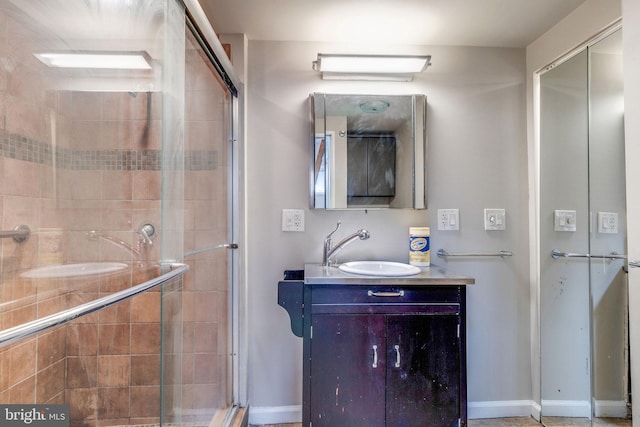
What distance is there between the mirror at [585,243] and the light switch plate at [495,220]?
0.20 meters

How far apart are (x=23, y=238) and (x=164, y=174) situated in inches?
24.1

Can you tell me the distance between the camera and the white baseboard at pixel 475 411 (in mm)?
1758

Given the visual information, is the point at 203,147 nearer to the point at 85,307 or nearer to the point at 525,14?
the point at 85,307

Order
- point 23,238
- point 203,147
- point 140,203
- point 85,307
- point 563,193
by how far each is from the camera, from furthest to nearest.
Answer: point 563,193 < point 203,147 < point 140,203 < point 23,238 < point 85,307

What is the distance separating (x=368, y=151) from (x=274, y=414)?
158 centimetres

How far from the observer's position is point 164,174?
1.02 metres

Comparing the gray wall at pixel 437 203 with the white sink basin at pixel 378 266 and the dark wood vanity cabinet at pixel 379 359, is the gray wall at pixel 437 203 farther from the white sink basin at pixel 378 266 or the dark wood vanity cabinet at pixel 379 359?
the dark wood vanity cabinet at pixel 379 359

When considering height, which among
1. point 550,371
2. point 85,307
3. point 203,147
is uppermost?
point 203,147

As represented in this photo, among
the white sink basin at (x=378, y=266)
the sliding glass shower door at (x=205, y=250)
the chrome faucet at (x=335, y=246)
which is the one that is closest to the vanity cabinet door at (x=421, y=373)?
the white sink basin at (x=378, y=266)

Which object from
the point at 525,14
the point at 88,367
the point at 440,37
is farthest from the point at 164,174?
the point at 525,14

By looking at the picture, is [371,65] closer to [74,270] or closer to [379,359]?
[379,359]

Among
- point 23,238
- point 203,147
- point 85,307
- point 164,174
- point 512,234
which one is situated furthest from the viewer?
point 512,234

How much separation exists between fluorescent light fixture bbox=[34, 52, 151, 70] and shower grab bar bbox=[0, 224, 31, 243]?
60 centimetres

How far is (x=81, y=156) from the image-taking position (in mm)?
1228
